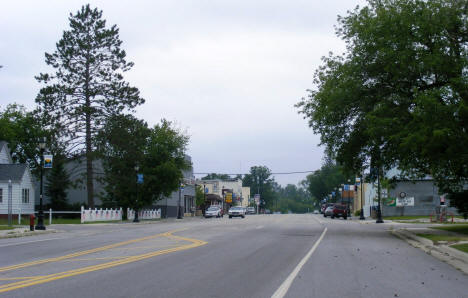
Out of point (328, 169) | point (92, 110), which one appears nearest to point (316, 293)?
point (92, 110)

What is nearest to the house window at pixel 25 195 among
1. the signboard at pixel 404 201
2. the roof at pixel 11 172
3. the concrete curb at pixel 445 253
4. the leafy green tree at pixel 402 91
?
the roof at pixel 11 172

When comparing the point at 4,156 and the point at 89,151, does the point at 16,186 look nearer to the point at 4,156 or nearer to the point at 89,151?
the point at 4,156

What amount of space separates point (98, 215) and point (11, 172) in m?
9.74

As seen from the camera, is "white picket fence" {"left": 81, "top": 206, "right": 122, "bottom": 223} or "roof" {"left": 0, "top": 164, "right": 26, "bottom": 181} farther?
"roof" {"left": 0, "top": 164, "right": 26, "bottom": 181}

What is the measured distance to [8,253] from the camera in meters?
16.9

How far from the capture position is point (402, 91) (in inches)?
1089

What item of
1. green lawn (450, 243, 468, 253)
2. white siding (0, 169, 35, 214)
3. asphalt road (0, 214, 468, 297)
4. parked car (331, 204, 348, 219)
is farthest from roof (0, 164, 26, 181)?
green lawn (450, 243, 468, 253)

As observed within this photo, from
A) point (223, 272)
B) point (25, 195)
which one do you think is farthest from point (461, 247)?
point (25, 195)

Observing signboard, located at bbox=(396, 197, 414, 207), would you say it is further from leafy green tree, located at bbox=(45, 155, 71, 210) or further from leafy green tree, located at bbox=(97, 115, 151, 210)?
leafy green tree, located at bbox=(45, 155, 71, 210)

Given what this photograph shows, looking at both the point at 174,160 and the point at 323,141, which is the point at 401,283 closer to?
the point at 323,141

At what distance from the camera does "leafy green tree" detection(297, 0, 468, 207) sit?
23.2 m

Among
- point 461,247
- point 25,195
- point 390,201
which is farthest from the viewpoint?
point 390,201

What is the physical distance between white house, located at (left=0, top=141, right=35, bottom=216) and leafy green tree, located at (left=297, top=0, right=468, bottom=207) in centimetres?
3129

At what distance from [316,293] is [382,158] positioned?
21293 mm
